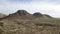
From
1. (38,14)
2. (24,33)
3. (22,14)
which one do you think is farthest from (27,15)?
(24,33)

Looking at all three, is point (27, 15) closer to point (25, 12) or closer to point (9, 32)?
point (25, 12)

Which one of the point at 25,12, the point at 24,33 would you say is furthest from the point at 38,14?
the point at 24,33

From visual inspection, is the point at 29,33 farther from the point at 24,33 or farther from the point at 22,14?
the point at 22,14

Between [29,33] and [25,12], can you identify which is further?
[25,12]

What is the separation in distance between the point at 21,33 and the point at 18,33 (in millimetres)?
397

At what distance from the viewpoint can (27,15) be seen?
78.4 m

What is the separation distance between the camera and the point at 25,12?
265ft

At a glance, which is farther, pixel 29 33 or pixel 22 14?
pixel 22 14

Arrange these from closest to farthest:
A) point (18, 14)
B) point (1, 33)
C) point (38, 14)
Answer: point (1, 33) < point (18, 14) < point (38, 14)

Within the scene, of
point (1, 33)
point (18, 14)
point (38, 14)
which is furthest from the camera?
point (38, 14)

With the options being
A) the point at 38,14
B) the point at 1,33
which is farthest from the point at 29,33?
the point at 38,14

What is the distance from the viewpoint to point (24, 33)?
15648 millimetres

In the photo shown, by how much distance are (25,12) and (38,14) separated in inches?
498

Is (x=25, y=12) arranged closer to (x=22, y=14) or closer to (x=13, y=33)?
(x=22, y=14)
